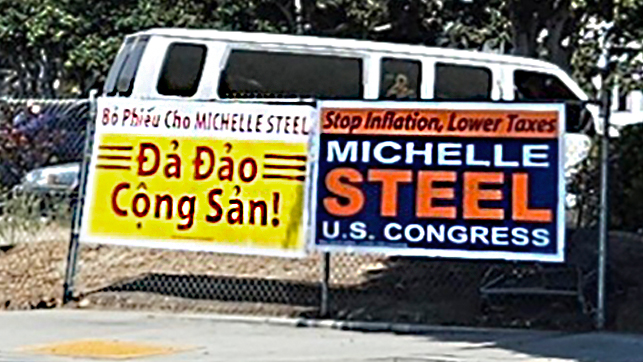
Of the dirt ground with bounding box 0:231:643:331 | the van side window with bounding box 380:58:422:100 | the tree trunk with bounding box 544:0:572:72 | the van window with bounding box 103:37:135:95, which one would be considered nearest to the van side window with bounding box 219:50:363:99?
the van side window with bounding box 380:58:422:100

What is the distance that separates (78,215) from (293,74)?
4.31 meters

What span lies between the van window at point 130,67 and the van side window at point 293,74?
3.69ft

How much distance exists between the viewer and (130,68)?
62.3 ft

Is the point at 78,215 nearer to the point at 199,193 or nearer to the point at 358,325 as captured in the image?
the point at 199,193

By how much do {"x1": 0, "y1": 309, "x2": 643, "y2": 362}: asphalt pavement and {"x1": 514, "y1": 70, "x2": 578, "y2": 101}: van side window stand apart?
19.3 ft

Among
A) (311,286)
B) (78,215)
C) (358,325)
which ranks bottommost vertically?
(358,325)

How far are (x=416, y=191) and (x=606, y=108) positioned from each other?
1.86m

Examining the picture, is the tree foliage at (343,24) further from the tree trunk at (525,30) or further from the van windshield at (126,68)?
the van windshield at (126,68)

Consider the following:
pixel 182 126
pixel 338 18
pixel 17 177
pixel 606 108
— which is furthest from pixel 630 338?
pixel 338 18

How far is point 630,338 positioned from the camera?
13172 mm

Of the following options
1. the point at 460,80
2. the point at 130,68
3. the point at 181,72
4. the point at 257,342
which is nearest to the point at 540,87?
the point at 460,80

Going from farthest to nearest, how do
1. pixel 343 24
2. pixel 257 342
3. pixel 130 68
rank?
1. pixel 343 24
2. pixel 130 68
3. pixel 257 342

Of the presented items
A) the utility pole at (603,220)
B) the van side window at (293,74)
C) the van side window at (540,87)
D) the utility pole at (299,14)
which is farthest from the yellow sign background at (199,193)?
the utility pole at (299,14)

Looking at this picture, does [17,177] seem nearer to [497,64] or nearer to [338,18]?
[497,64]
